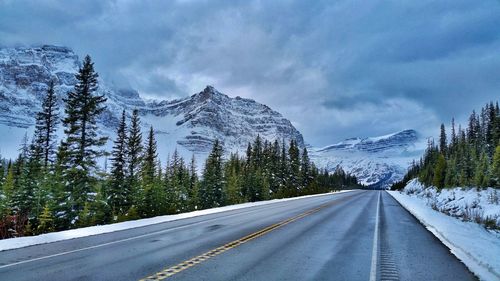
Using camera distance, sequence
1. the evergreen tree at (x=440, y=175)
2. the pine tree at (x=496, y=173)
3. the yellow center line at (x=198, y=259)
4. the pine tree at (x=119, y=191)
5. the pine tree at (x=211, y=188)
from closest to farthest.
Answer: the yellow center line at (x=198, y=259), the pine tree at (x=119, y=191), the pine tree at (x=496, y=173), the pine tree at (x=211, y=188), the evergreen tree at (x=440, y=175)

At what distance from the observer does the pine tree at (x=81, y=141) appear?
26.8 metres

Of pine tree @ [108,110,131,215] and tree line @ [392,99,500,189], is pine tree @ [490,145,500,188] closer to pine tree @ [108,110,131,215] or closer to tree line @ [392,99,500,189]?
tree line @ [392,99,500,189]

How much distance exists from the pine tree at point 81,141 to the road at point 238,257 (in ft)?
44.2

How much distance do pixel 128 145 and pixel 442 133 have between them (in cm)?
10281

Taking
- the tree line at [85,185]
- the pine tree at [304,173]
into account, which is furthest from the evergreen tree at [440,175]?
the tree line at [85,185]

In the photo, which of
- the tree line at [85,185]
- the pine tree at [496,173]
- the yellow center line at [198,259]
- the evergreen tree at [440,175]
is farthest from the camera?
the evergreen tree at [440,175]

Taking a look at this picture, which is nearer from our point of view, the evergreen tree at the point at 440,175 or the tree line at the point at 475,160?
the tree line at the point at 475,160

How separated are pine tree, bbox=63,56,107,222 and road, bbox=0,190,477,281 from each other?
44.2 feet

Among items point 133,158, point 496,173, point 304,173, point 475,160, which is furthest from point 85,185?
point 304,173

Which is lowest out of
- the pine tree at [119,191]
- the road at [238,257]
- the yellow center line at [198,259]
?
the road at [238,257]

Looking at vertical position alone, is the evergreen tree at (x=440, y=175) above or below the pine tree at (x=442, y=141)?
below

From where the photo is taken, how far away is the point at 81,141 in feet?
92.5

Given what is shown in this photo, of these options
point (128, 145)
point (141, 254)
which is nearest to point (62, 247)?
point (141, 254)

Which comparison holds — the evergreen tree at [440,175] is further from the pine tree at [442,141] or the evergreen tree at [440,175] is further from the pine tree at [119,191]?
the pine tree at [119,191]
